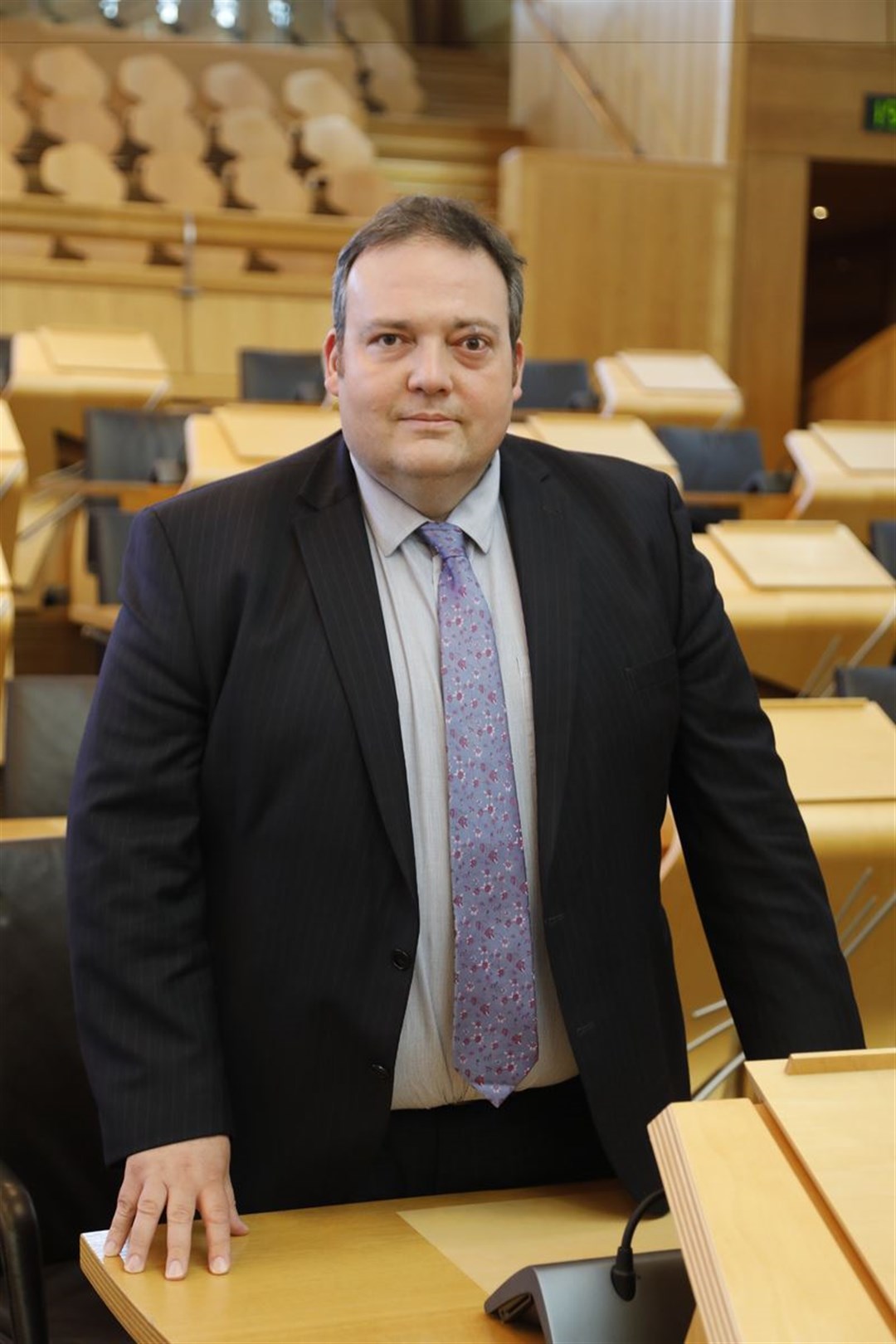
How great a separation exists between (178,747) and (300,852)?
8 cm

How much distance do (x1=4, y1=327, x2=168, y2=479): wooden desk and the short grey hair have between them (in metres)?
2.77

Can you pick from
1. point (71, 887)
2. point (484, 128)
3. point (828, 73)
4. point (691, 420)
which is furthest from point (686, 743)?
point (484, 128)

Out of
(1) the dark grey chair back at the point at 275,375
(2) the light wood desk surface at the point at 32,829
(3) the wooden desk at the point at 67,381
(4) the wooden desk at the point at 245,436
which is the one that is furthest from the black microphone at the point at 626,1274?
(1) the dark grey chair back at the point at 275,375

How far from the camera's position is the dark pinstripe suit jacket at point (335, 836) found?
783 millimetres

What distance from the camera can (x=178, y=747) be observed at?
0.79m

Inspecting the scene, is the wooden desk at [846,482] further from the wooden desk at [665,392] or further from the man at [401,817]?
the man at [401,817]

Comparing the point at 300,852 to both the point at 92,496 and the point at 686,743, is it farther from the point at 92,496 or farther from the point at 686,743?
the point at 92,496

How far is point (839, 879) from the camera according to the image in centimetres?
121

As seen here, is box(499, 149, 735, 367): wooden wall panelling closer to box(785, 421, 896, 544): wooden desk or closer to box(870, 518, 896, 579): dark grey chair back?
box(785, 421, 896, 544): wooden desk

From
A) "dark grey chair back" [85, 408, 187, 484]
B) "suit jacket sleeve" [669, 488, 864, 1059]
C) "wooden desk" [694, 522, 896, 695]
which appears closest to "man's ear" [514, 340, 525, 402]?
"suit jacket sleeve" [669, 488, 864, 1059]

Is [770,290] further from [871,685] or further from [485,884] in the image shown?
[485,884]

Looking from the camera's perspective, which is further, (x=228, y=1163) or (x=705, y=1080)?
(x=705, y=1080)

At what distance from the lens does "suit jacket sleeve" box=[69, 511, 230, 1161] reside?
2.53ft

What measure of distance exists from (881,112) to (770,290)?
645 mm
